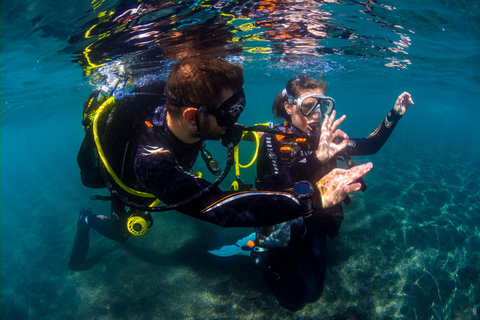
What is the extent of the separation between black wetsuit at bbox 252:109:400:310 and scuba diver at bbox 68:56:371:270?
92.8 inches

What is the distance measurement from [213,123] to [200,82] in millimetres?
441

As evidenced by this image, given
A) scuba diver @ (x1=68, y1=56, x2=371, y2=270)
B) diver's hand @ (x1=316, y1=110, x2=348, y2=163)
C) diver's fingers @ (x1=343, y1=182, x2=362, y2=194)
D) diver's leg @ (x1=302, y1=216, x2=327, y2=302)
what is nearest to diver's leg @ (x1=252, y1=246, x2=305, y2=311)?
diver's leg @ (x1=302, y1=216, x2=327, y2=302)

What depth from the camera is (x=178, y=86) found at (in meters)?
2.37

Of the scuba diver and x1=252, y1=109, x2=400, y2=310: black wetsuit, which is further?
x1=252, y1=109, x2=400, y2=310: black wetsuit

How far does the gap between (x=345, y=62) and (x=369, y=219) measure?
45.6ft

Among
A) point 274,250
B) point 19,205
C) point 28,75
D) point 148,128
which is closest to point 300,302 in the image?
point 274,250

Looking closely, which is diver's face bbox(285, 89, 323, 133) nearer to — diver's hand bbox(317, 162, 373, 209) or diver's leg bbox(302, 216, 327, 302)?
diver's leg bbox(302, 216, 327, 302)

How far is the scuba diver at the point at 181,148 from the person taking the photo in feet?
6.30

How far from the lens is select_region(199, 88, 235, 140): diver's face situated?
237 cm

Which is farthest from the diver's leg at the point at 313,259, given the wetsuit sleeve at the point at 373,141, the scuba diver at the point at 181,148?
the scuba diver at the point at 181,148

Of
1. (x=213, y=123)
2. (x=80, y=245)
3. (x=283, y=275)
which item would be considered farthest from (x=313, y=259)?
(x=80, y=245)

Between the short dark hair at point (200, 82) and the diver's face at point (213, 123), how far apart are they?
5 cm

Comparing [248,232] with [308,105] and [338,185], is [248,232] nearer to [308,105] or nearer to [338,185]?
[308,105]

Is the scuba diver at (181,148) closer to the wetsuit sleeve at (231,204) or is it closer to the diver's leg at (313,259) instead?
the wetsuit sleeve at (231,204)
